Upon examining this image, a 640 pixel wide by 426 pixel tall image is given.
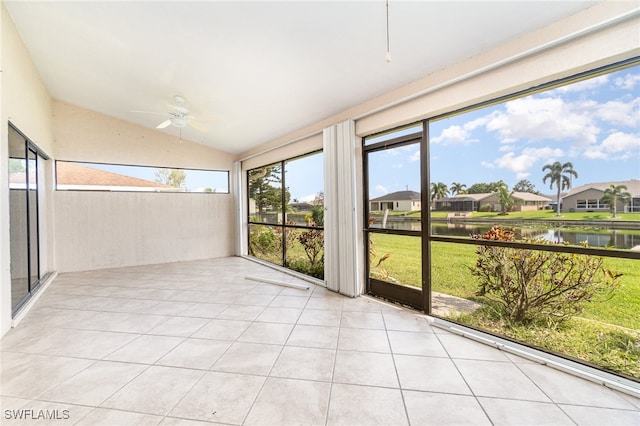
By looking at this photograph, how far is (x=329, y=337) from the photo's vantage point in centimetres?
256

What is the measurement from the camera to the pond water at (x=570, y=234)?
1.92 meters

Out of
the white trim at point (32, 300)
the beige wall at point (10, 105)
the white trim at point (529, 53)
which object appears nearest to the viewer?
the white trim at point (529, 53)

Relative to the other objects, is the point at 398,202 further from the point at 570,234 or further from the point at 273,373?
the point at 273,373

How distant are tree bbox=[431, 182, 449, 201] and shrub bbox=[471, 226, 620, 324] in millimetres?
577

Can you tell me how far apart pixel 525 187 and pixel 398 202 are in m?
1.35

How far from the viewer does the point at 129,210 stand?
18.9ft

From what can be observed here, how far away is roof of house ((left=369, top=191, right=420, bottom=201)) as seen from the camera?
3.20m

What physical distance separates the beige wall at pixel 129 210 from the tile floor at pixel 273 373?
2449 millimetres

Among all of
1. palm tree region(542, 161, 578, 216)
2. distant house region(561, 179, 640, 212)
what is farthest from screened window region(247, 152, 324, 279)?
distant house region(561, 179, 640, 212)

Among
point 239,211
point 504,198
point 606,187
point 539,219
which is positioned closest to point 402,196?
point 504,198

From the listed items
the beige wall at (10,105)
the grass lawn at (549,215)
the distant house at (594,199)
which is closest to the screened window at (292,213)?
the grass lawn at (549,215)

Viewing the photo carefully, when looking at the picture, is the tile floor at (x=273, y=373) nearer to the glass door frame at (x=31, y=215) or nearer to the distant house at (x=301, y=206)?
the glass door frame at (x=31, y=215)

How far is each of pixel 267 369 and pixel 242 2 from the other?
9.81 ft

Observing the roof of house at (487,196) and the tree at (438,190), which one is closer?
the roof of house at (487,196)
